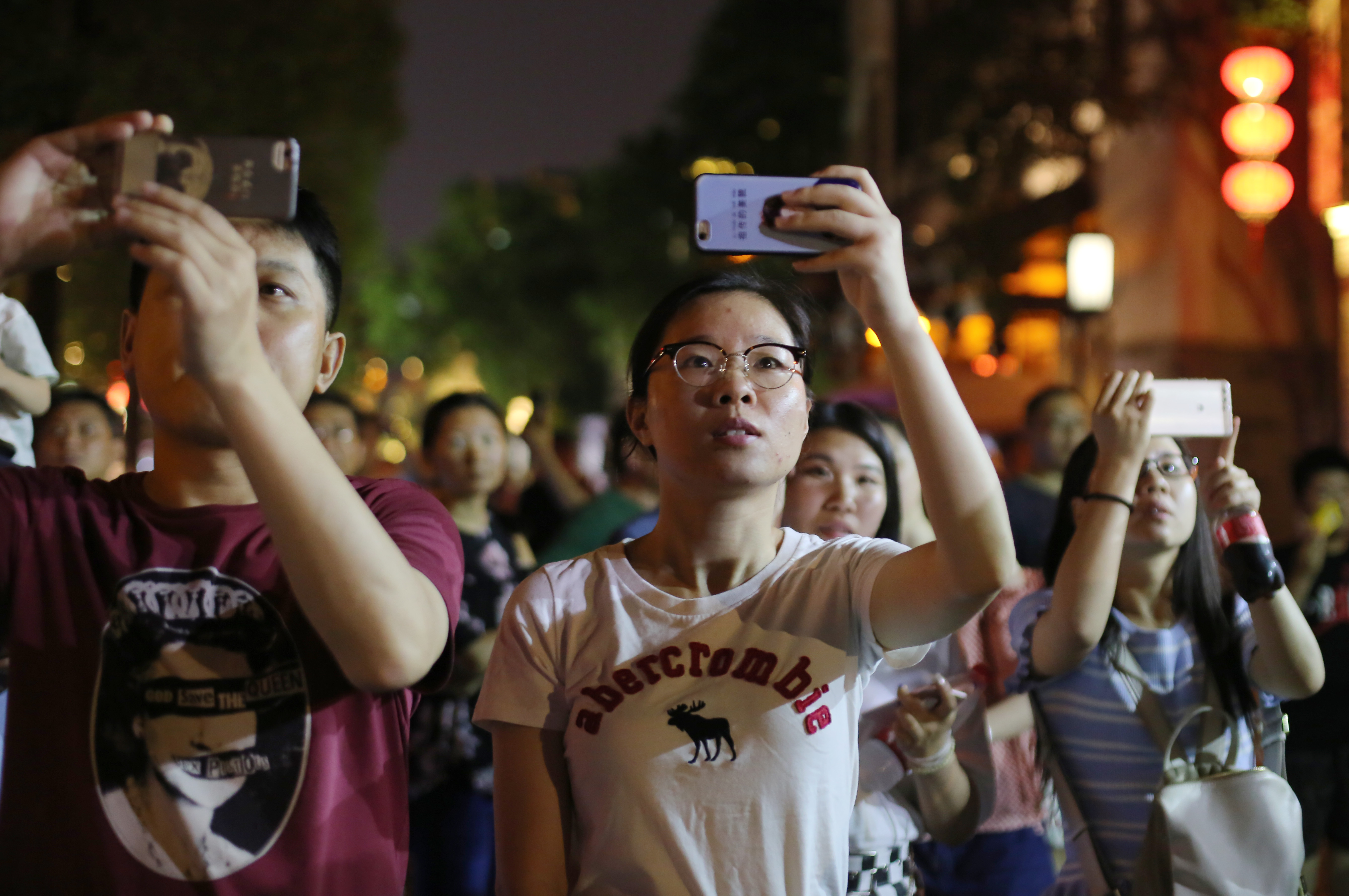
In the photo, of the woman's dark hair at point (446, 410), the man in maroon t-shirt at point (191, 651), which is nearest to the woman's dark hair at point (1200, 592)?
the man in maroon t-shirt at point (191, 651)

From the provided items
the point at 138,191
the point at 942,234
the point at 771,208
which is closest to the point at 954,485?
the point at 771,208

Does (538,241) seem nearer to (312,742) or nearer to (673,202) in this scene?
(673,202)

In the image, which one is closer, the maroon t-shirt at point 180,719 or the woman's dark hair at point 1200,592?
the maroon t-shirt at point 180,719

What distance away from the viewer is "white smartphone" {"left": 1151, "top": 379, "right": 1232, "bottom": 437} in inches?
102

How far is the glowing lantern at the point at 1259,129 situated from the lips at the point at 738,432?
35.3 feet

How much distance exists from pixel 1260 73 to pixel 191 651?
1169 cm

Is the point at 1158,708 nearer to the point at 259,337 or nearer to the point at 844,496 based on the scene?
the point at 844,496

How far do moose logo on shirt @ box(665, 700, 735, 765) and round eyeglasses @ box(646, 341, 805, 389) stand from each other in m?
0.56

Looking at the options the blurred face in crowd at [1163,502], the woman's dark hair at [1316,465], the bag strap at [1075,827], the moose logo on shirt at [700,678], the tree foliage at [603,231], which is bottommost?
the bag strap at [1075,827]

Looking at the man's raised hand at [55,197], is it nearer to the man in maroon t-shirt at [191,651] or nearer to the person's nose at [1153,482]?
the man in maroon t-shirt at [191,651]

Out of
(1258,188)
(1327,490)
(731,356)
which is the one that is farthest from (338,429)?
(1258,188)

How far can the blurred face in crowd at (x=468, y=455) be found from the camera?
15.6 ft

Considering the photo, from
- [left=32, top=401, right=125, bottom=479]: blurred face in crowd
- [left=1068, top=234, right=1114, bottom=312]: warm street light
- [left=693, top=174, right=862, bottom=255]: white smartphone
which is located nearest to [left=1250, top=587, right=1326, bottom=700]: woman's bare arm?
[left=693, top=174, right=862, bottom=255]: white smartphone

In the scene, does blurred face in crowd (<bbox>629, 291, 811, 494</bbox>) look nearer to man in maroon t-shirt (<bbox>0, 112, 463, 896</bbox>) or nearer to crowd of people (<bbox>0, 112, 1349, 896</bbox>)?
crowd of people (<bbox>0, 112, 1349, 896</bbox>)
